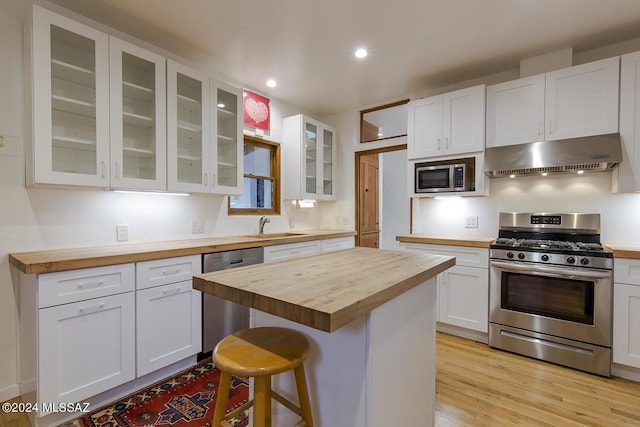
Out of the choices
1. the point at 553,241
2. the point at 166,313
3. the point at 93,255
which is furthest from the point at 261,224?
the point at 553,241

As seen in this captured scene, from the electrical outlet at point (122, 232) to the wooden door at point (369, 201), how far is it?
2.88 meters

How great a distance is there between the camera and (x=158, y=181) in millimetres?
2373

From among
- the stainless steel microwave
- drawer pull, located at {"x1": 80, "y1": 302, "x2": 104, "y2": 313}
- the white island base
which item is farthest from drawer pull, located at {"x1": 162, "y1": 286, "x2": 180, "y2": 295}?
the stainless steel microwave

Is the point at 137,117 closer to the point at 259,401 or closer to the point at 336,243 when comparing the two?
the point at 259,401

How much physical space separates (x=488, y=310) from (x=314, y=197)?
2308 mm

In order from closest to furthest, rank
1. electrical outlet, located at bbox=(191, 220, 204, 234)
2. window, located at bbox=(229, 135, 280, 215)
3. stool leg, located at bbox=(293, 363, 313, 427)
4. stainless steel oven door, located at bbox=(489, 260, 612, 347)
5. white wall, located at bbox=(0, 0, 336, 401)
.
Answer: stool leg, located at bbox=(293, 363, 313, 427)
white wall, located at bbox=(0, 0, 336, 401)
stainless steel oven door, located at bbox=(489, 260, 612, 347)
electrical outlet, located at bbox=(191, 220, 204, 234)
window, located at bbox=(229, 135, 280, 215)

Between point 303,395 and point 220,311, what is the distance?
5.03 feet

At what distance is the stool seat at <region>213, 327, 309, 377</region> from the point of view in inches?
41.3

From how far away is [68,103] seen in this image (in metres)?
1.98

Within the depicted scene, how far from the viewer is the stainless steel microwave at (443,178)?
9.88ft

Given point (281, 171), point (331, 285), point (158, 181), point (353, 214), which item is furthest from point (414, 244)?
point (158, 181)

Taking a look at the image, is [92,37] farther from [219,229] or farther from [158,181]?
[219,229]

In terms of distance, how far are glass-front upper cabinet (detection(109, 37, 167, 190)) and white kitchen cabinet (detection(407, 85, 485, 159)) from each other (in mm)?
2488

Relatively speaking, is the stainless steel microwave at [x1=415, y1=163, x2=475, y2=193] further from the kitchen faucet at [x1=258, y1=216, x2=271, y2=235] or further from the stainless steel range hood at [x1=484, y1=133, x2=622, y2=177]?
the kitchen faucet at [x1=258, y1=216, x2=271, y2=235]
